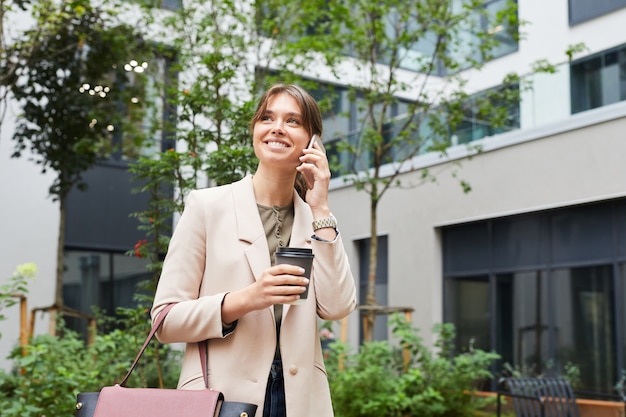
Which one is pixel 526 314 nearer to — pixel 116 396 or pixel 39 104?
pixel 39 104

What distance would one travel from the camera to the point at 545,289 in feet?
43.1

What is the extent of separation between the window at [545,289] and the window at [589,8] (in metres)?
4.09

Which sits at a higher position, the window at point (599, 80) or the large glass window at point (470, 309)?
the window at point (599, 80)

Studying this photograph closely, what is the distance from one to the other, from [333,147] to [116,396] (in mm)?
12786

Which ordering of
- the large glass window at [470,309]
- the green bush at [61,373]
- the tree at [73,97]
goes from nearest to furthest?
the green bush at [61,373]
the tree at [73,97]
the large glass window at [470,309]

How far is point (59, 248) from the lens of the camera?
1246 centimetres

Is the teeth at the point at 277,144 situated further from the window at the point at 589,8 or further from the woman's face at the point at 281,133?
the window at the point at 589,8

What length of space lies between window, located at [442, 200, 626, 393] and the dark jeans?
10.3 metres

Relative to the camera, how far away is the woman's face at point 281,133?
219cm

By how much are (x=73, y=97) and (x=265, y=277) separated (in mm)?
12473

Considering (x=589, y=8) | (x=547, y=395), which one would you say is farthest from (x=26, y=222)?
(x=589, y=8)

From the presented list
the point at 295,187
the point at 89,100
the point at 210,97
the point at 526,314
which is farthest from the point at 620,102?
the point at 295,187

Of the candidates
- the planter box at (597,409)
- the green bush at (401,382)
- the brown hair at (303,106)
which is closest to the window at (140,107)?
the green bush at (401,382)

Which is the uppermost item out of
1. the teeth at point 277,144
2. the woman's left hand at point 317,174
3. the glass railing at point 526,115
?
the glass railing at point 526,115
